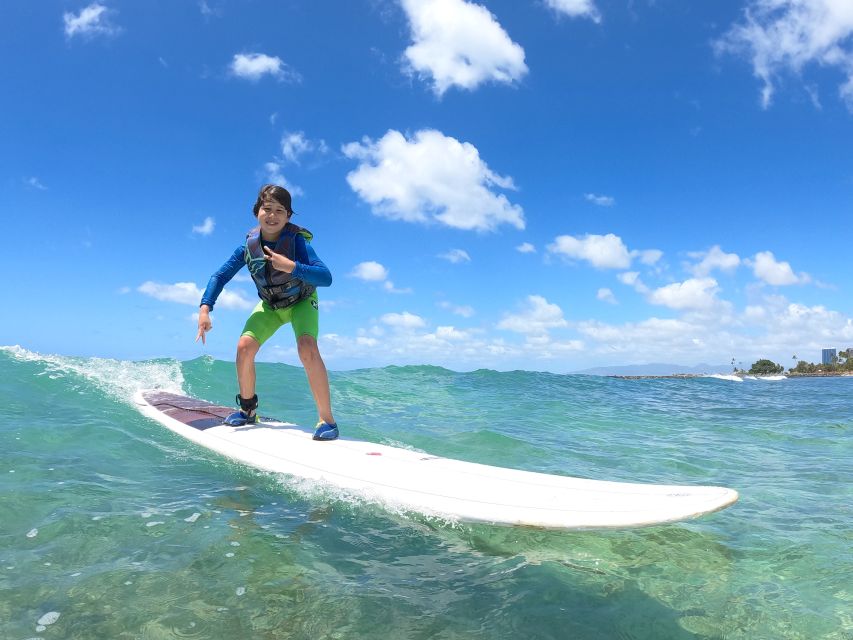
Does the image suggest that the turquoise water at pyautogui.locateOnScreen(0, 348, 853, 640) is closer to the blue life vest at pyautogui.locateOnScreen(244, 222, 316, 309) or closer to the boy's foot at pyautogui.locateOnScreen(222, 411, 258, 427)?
the boy's foot at pyautogui.locateOnScreen(222, 411, 258, 427)

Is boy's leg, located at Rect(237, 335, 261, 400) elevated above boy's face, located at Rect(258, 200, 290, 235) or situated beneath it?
situated beneath

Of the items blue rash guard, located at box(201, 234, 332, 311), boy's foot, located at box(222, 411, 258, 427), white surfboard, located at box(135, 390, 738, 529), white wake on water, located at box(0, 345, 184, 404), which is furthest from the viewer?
white wake on water, located at box(0, 345, 184, 404)

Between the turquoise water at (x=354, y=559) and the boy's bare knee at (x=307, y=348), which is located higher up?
the boy's bare knee at (x=307, y=348)

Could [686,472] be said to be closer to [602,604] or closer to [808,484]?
[808,484]

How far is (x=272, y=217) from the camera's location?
475 centimetres

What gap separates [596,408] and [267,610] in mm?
10509

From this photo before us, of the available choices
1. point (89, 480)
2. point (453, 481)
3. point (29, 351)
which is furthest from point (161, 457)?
point (29, 351)

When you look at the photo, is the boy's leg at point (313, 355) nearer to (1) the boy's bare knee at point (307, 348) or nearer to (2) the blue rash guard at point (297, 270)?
(1) the boy's bare knee at point (307, 348)

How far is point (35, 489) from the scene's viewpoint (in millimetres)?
3461

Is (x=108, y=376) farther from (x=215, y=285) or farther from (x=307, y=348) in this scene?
(x=307, y=348)

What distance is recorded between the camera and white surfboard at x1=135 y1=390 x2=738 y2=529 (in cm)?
265

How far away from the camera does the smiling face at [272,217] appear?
4742mm

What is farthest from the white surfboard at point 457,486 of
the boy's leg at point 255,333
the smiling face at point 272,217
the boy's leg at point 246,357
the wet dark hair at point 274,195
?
the wet dark hair at point 274,195

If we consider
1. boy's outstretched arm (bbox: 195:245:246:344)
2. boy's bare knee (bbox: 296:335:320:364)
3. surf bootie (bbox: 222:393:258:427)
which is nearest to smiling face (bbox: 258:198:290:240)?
boy's outstretched arm (bbox: 195:245:246:344)
